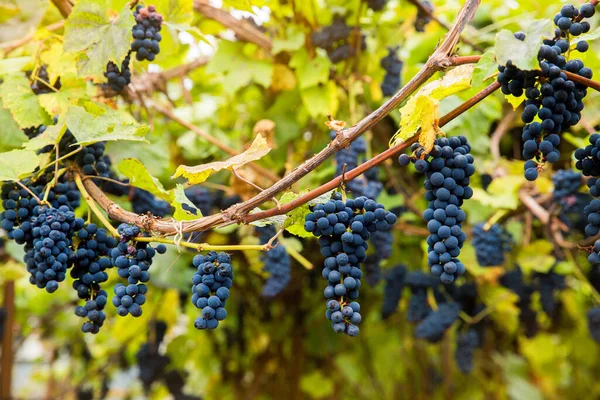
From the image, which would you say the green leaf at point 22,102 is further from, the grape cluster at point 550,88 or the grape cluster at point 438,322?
the grape cluster at point 438,322

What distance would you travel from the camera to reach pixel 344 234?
2.90ft

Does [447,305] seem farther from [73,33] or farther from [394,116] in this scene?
[73,33]

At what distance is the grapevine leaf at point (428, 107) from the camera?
875 mm

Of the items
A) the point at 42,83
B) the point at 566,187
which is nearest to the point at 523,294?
the point at 566,187

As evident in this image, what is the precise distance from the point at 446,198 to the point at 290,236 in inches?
39.4

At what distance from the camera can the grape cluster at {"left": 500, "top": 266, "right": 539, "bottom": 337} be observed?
1.96m

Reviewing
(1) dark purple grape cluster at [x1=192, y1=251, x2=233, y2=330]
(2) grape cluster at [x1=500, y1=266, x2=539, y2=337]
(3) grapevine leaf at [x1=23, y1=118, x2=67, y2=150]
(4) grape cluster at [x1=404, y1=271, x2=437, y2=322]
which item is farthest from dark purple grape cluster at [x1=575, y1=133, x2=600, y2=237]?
(2) grape cluster at [x1=500, y1=266, x2=539, y2=337]

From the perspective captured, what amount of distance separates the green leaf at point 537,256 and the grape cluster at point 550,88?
45.1 inches

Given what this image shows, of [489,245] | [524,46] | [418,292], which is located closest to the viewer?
[524,46]

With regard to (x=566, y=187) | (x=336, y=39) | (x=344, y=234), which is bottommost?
(x=344, y=234)

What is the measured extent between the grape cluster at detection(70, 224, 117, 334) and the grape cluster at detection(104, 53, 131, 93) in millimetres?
366

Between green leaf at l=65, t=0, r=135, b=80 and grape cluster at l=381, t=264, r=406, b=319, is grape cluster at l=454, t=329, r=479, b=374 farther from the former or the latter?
green leaf at l=65, t=0, r=135, b=80

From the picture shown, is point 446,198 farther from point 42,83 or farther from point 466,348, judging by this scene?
point 466,348

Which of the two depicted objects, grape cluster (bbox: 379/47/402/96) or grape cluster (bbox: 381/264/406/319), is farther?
grape cluster (bbox: 381/264/406/319)
